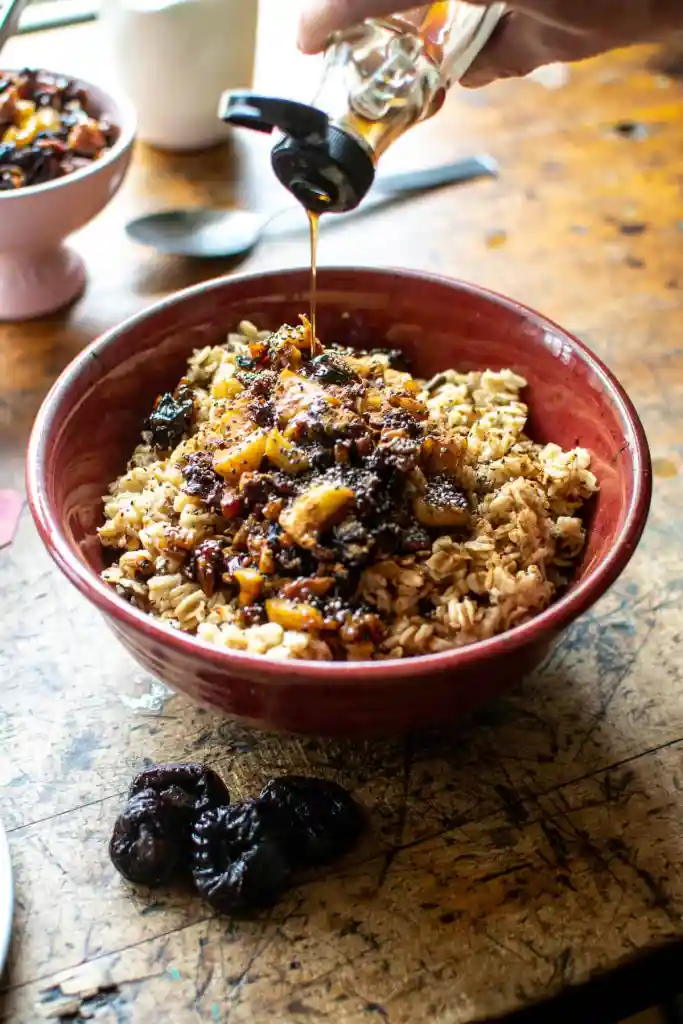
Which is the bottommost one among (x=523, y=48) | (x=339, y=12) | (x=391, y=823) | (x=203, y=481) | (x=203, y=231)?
(x=391, y=823)

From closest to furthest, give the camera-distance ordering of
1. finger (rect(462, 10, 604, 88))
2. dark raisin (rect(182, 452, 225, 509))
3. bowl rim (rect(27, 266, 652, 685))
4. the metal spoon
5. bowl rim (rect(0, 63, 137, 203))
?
bowl rim (rect(27, 266, 652, 685))
dark raisin (rect(182, 452, 225, 509))
finger (rect(462, 10, 604, 88))
bowl rim (rect(0, 63, 137, 203))
the metal spoon

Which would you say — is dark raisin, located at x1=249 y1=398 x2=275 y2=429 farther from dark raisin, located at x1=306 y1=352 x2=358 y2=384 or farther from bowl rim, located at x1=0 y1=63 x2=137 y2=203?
bowl rim, located at x1=0 y1=63 x2=137 y2=203

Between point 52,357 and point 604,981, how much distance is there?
1.21 meters

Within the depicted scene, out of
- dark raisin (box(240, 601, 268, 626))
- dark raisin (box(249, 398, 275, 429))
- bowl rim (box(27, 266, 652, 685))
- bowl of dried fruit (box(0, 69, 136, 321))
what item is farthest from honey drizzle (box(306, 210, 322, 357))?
bowl of dried fruit (box(0, 69, 136, 321))

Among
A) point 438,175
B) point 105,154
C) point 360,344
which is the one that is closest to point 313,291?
point 360,344

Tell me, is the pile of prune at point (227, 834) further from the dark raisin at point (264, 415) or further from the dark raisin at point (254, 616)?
the dark raisin at point (264, 415)

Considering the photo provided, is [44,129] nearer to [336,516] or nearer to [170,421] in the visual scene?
[170,421]

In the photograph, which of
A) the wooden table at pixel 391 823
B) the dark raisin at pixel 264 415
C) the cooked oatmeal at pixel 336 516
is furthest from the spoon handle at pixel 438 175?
the dark raisin at pixel 264 415

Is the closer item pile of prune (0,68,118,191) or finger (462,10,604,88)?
finger (462,10,604,88)

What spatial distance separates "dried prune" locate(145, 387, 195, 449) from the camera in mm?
1199

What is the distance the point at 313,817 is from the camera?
3.14ft

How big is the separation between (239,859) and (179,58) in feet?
5.13

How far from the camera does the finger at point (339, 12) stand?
0.97m

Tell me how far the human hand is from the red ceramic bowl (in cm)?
32
